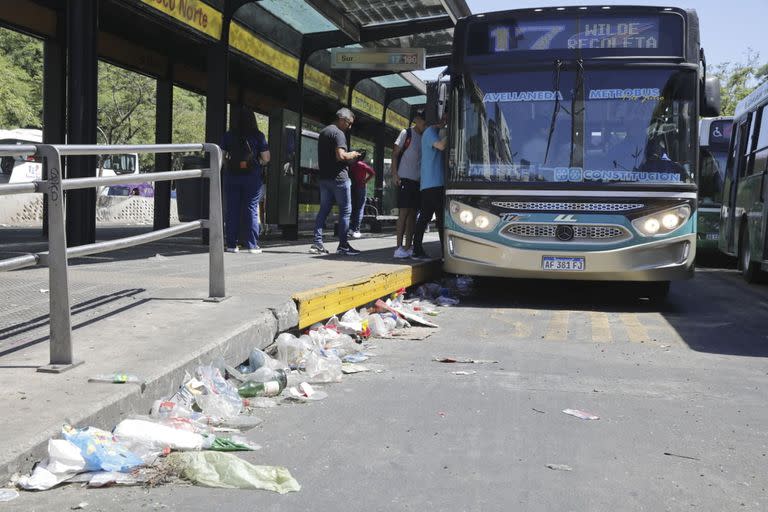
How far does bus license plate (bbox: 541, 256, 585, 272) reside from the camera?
29.4 feet

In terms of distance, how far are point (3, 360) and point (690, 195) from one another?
6921mm

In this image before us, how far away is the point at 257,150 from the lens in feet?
36.3

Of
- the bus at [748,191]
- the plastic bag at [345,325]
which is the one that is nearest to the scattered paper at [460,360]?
the plastic bag at [345,325]

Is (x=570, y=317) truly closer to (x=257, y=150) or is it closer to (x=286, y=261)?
(x=286, y=261)

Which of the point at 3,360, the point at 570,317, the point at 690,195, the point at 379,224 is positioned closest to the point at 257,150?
the point at 570,317

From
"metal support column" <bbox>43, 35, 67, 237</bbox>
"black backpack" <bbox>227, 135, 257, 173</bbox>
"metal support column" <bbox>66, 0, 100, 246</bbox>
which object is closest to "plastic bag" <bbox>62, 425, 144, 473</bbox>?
"metal support column" <bbox>66, 0, 100, 246</bbox>

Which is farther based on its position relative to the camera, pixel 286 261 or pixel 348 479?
pixel 286 261

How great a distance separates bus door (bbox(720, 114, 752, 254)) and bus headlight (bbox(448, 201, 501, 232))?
7689mm

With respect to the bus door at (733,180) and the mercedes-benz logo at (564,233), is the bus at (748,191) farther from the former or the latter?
the mercedes-benz logo at (564,233)

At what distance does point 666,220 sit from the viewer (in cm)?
880

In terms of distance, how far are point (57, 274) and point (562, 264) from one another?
5.95 m

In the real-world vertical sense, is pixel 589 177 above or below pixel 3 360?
above

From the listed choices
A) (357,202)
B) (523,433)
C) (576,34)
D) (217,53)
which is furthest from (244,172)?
(523,433)

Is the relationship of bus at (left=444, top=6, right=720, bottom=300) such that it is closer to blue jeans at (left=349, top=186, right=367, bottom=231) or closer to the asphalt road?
the asphalt road
